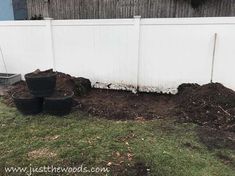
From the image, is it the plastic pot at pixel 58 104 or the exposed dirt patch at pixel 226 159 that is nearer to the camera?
the exposed dirt patch at pixel 226 159

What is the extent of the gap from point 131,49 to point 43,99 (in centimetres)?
245

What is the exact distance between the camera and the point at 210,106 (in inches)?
208

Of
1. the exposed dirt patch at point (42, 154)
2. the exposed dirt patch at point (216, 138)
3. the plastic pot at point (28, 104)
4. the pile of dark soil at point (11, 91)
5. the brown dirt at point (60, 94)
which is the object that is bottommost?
the pile of dark soil at point (11, 91)

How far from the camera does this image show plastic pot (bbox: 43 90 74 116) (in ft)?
17.7

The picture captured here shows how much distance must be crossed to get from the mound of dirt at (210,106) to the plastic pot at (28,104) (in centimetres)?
280

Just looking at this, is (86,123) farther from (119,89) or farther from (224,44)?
(224,44)

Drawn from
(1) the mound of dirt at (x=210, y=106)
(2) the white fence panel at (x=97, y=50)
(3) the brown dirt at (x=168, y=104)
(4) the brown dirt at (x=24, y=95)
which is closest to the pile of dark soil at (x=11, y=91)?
(3) the brown dirt at (x=168, y=104)

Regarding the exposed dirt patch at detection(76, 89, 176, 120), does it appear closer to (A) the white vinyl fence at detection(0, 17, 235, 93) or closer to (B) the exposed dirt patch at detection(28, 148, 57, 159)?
(A) the white vinyl fence at detection(0, 17, 235, 93)

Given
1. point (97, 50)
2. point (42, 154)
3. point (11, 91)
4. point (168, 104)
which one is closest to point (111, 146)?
point (42, 154)

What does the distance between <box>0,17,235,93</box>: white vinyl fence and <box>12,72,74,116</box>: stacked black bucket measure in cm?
189

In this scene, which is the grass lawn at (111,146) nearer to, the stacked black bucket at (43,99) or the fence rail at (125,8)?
the stacked black bucket at (43,99)

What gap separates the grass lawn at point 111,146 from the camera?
142 inches

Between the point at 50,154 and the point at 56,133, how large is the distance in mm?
768

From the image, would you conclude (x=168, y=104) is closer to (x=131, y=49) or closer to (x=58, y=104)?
(x=131, y=49)
